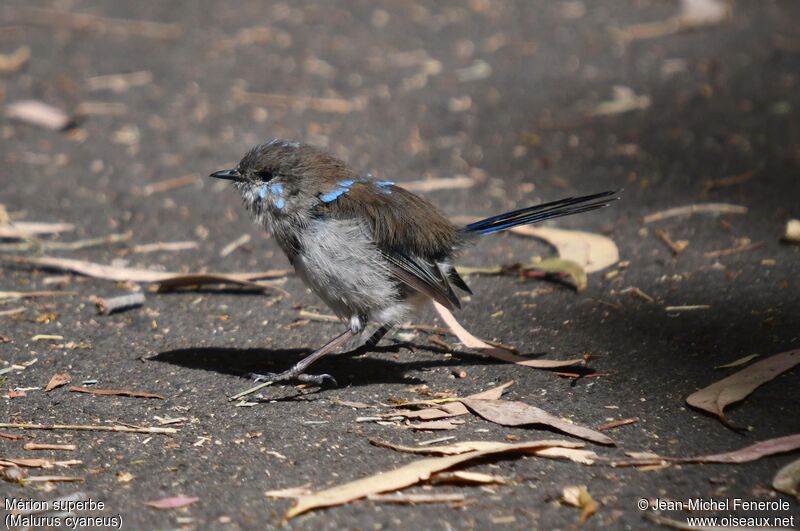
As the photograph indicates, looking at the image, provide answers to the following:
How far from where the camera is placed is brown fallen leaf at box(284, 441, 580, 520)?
3312 mm

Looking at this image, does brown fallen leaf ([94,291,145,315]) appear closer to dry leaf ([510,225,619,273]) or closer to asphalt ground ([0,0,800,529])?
asphalt ground ([0,0,800,529])

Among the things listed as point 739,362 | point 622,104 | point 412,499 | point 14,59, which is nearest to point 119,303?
point 412,499

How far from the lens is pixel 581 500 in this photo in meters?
3.28

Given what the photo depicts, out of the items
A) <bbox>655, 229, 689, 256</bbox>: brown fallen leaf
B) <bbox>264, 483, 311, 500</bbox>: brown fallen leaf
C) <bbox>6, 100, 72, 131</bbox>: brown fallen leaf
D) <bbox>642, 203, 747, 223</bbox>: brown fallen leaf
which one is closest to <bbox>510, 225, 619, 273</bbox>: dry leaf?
<bbox>655, 229, 689, 256</bbox>: brown fallen leaf

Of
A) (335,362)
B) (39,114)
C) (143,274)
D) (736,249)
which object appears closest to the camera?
(335,362)

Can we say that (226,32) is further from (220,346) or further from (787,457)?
(787,457)

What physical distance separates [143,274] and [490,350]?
2281mm

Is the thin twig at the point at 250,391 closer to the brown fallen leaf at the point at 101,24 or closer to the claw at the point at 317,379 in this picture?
the claw at the point at 317,379

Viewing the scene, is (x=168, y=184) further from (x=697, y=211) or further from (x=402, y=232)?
(x=697, y=211)

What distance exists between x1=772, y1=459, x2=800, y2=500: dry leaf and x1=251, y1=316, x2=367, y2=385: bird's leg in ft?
6.63

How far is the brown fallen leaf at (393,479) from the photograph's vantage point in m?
3.31

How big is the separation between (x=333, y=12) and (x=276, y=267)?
5.65m

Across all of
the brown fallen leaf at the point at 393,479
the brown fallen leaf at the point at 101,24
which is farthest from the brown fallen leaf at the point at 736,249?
the brown fallen leaf at the point at 101,24

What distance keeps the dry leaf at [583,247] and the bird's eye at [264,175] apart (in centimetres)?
189
